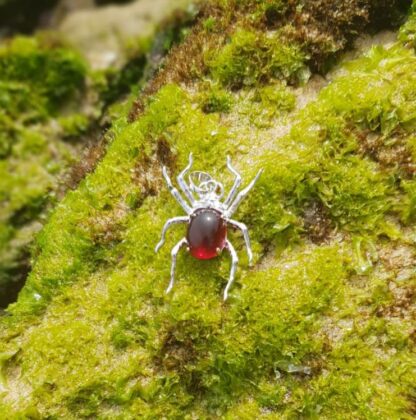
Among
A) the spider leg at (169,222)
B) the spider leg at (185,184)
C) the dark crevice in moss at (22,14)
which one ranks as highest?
the dark crevice in moss at (22,14)

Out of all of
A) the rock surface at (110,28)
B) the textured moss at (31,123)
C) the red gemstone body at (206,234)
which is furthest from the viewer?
the rock surface at (110,28)

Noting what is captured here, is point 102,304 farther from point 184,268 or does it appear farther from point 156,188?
point 156,188

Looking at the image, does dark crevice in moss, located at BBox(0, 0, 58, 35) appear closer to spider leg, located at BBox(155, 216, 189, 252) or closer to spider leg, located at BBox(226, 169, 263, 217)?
spider leg, located at BBox(155, 216, 189, 252)

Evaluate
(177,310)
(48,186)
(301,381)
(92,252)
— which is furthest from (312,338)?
(48,186)

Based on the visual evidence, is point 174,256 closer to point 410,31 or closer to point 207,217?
point 207,217

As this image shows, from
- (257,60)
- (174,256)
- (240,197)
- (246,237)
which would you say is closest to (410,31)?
(257,60)

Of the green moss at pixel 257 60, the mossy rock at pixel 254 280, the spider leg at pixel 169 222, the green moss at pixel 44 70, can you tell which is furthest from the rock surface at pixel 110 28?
the spider leg at pixel 169 222

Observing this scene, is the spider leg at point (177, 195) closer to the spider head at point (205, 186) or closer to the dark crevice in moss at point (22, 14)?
the spider head at point (205, 186)
